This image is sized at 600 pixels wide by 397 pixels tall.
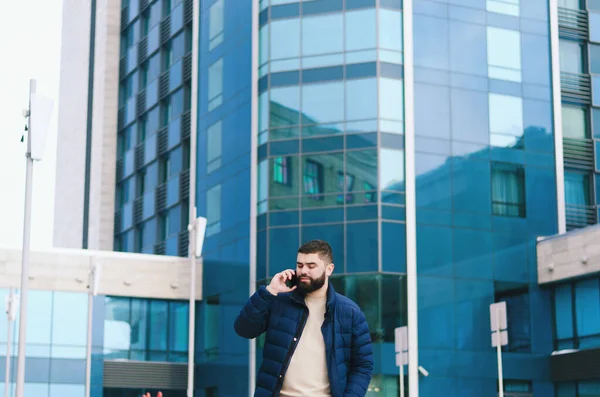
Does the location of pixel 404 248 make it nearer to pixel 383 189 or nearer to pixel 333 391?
pixel 383 189

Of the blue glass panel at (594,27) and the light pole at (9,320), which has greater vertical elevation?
the blue glass panel at (594,27)

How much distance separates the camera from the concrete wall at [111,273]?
4556cm

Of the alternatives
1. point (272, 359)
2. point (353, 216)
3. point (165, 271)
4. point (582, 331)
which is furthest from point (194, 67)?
point (272, 359)

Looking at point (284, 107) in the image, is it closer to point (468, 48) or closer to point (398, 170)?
point (398, 170)

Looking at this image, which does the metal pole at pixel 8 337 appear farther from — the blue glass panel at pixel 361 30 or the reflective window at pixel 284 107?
the blue glass panel at pixel 361 30

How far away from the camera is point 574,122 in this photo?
4444cm

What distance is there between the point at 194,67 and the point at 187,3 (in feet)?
12.6

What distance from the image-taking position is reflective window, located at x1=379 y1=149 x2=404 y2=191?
40594mm

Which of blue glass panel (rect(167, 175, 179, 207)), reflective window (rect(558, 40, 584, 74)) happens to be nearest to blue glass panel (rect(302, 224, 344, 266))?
reflective window (rect(558, 40, 584, 74))

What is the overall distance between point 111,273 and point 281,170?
917 cm

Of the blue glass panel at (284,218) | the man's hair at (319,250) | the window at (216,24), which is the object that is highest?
the window at (216,24)

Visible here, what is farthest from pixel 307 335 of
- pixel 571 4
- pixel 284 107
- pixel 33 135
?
pixel 571 4

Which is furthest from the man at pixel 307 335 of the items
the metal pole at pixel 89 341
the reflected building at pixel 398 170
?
the metal pole at pixel 89 341

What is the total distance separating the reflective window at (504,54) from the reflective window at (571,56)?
7.55ft
